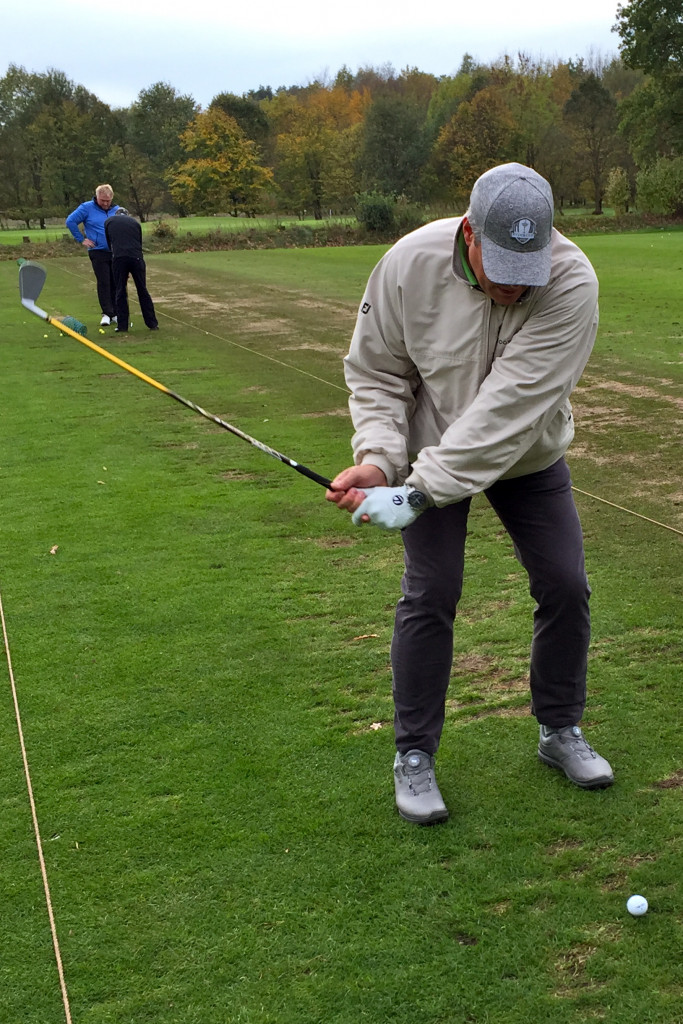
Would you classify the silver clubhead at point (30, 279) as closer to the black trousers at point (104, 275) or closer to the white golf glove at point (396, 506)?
the white golf glove at point (396, 506)

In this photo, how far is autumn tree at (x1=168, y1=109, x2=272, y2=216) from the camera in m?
64.8

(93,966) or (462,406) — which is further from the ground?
(462,406)

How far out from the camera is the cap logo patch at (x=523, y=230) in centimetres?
256

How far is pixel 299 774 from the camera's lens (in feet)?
11.2

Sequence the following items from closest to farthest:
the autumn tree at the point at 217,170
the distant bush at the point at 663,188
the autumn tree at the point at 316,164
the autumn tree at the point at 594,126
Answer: the distant bush at the point at 663,188
the autumn tree at the point at 217,170
the autumn tree at the point at 594,126
the autumn tree at the point at 316,164

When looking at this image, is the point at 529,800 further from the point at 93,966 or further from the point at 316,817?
the point at 93,966

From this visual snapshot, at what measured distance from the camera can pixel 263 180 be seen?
66938mm

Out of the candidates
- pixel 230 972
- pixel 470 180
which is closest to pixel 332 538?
pixel 230 972

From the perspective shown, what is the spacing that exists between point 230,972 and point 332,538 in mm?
3524

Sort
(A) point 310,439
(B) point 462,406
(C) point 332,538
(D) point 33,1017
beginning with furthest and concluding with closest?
(A) point 310,439 → (C) point 332,538 → (B) point 462,406 → (D) point 33,1017

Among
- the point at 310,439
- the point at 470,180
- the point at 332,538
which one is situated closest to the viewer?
the point at 332,538

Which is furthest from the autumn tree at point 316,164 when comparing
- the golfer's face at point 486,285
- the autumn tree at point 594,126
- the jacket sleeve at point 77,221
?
the golfer's face at point 486,285

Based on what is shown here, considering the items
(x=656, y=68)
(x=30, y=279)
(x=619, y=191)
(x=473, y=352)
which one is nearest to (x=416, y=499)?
(x=473, y=352)

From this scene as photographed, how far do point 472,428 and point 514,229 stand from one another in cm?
54
